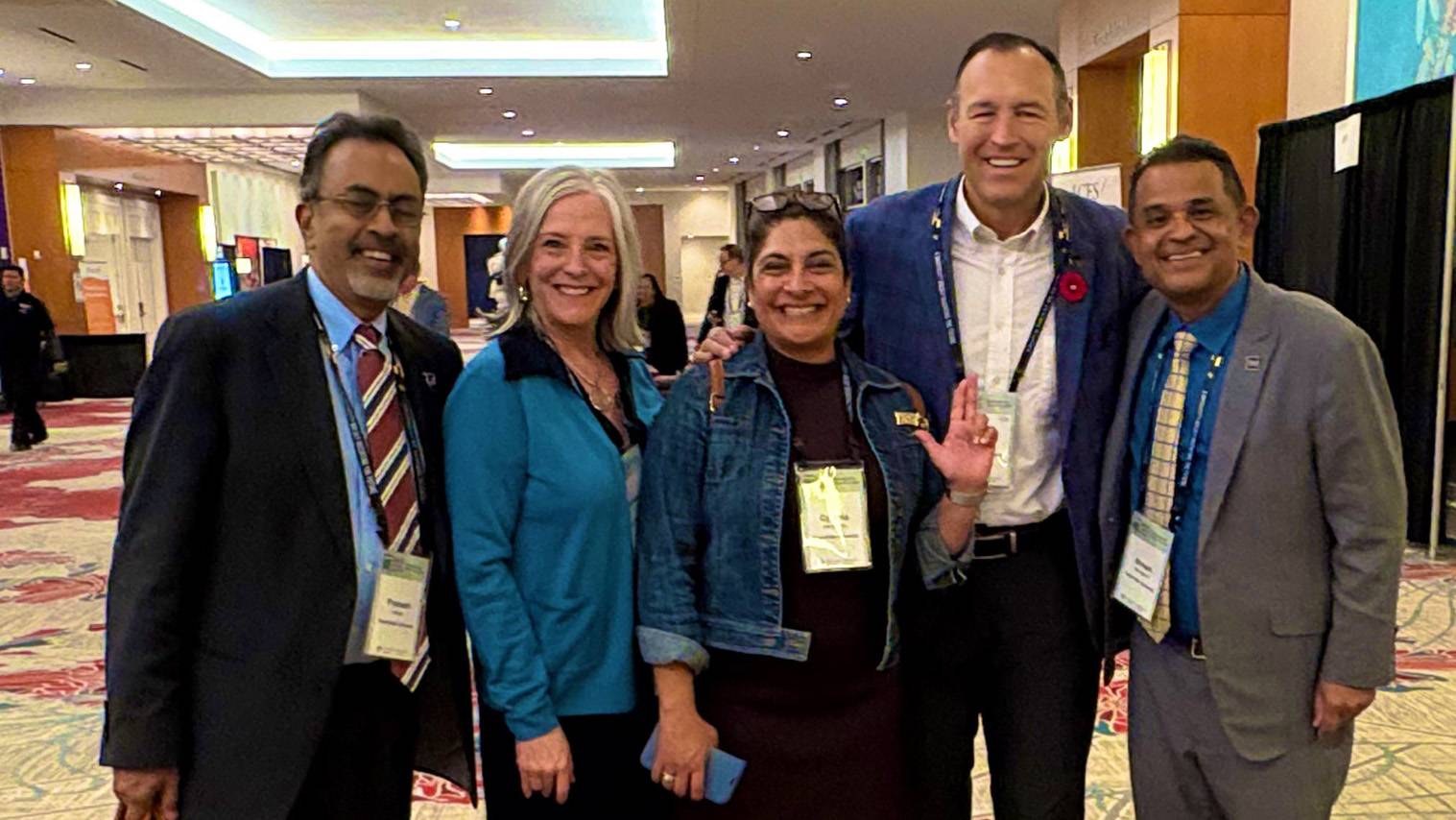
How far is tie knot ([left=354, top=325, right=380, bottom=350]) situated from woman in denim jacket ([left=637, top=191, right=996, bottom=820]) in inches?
19.4

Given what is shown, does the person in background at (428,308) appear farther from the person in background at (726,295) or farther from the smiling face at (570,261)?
the smiling face at (570,261)

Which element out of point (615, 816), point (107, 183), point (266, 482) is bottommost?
point (615, 816)

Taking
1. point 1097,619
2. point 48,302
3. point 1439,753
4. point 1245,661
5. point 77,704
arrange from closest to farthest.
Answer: point 1245,661
point 1097,619
point 1439,753
point 77,704
point 48,302

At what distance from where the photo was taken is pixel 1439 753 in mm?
3133

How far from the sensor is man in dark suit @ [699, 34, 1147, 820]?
6.22ft

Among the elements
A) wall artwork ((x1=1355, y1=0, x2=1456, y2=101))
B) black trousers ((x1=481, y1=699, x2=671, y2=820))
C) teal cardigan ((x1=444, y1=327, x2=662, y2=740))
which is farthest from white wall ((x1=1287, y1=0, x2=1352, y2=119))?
black trousers ((x1=481, y1=699, x2=671, y2=820))

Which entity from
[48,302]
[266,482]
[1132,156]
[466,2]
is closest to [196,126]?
[48,302]

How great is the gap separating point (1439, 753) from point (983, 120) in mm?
2648

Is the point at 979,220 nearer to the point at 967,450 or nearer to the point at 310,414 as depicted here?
the point at 967,450

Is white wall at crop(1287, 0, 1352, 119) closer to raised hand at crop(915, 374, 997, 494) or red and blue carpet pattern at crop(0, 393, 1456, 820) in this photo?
red and blue carpet pattern at crop(0, 393, 1456, 820)

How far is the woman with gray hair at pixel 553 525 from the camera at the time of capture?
1.64 metres

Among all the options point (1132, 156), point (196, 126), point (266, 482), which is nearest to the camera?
point (266, 482)

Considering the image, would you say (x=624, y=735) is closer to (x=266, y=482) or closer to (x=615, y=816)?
(x=615, y=816)

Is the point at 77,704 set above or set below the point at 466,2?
below
